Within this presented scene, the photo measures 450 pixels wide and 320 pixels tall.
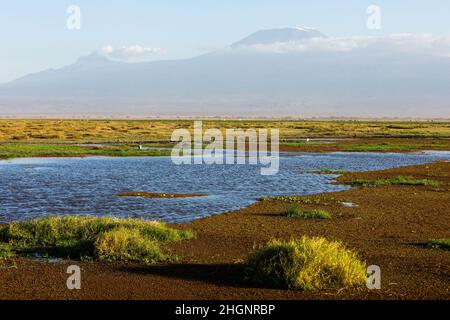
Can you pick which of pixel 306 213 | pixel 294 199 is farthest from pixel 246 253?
pixel 294 199

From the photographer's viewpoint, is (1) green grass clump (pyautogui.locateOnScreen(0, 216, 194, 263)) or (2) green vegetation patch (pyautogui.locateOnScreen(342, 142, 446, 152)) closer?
(1) green grass clump (pyautogui.locateOnScreen(0, 216, 194, 263))

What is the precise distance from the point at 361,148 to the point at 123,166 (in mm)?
31617

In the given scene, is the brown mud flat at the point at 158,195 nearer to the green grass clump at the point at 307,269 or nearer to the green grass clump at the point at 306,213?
the green grass clump at the point at 306,213

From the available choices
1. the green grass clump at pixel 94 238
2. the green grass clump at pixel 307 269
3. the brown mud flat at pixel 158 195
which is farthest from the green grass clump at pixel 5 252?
the brown mud flat at pixel 158 195

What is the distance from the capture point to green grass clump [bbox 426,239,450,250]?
55.8ft

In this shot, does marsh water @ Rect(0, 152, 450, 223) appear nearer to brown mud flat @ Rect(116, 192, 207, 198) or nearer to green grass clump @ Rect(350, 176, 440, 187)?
brown mud flat @ Rect(116, 192, 207, 198)

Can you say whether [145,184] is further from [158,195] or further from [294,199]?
[294,199]

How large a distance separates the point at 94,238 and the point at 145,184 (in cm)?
1645

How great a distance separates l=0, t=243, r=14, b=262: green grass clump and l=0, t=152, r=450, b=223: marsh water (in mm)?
4792

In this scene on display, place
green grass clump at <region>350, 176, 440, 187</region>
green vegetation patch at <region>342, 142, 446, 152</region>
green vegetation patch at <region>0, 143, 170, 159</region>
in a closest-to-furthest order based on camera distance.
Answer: green grass clump at <region>350, 176, 440, 187</region> < green vegetation patch at <region>0, 143, 170, 159</region> < green vegetation patch at <region>342, 142, 446, 152</region>

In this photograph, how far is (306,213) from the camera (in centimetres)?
2206

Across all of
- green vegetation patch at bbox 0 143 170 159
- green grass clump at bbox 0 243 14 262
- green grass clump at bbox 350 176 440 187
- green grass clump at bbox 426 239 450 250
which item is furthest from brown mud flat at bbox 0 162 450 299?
green vegetation patch at bbox 0 143 170 159

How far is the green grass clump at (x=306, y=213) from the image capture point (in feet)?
71.8

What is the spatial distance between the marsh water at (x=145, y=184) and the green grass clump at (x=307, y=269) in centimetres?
868
